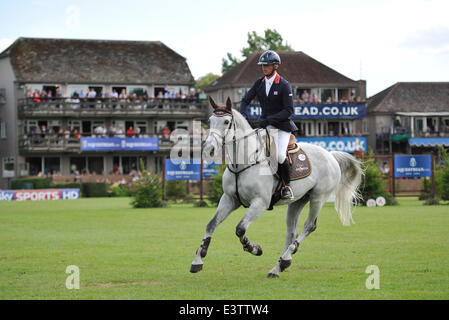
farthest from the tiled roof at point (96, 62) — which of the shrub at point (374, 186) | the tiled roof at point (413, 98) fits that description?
the shrub at point (374, 186)

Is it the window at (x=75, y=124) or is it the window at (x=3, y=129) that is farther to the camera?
the window at (x=3, y=129)

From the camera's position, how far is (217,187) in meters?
36.1

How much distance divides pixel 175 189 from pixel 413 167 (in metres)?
13.2

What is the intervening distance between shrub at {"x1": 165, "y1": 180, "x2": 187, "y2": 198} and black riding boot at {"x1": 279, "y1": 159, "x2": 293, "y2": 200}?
26543 millimetres

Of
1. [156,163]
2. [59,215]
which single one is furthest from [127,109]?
[59,215]

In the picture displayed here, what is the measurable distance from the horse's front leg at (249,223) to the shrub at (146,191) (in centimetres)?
2502

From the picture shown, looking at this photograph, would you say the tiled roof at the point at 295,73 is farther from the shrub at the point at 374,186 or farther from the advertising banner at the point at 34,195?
the shrub at the point at 374,186

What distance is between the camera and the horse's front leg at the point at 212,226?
11.4m

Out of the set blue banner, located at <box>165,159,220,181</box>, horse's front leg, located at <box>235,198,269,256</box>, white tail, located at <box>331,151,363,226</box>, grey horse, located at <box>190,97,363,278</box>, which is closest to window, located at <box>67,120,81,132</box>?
blue banner, located at <box>165,159,220,181</box>

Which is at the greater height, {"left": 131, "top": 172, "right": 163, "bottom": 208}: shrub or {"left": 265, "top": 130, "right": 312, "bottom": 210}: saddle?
{"left": 265, "top": 130, "right": 312, "bottom": 210}: saddle

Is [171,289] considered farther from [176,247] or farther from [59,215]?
[59,215]

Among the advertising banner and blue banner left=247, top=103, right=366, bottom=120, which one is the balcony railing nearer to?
the advertising banner

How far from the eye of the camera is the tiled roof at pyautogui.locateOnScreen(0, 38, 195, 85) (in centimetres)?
A: 7106
